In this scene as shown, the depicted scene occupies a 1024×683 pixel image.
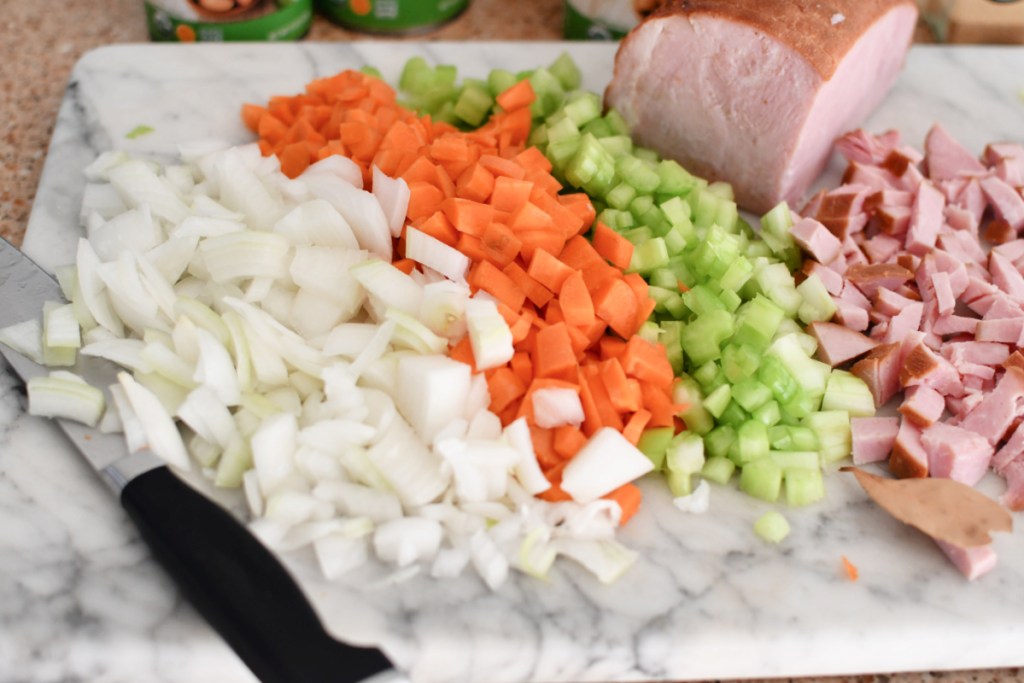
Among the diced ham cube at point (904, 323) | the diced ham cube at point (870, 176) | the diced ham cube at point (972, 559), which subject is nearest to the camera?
the diced ham cube at point (972, 559)

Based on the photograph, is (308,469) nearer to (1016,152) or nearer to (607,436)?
(607,436)

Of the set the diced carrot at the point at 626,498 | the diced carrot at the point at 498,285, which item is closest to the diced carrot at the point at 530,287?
the diced carrot at the point at 498,285

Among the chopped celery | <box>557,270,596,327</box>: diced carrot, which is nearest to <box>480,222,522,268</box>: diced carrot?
<box>557,270,596,327</box>: diced carrot

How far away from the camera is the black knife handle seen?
1.10 meters

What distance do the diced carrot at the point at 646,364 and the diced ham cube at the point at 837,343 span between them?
0.33 m

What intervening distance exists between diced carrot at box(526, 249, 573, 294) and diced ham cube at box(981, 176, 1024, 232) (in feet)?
3.16

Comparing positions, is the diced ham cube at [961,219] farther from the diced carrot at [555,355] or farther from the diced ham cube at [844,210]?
the diced carrot at [555,355]

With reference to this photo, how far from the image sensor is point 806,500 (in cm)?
149

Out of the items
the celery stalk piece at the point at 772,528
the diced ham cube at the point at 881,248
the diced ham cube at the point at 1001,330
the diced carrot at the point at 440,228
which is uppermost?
the diced carrot at the point at 440,228

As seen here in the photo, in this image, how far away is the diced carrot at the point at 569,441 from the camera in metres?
1.44

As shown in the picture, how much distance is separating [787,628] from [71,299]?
1.21m

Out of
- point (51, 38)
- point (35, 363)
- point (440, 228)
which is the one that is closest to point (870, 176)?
point (440, 228)

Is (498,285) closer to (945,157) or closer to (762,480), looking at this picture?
(762,480)

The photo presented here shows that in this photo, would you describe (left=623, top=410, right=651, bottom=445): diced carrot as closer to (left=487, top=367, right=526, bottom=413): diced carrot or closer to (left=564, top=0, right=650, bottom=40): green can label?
(left=487, top=367, right=526, bottom=413): diced carrot
